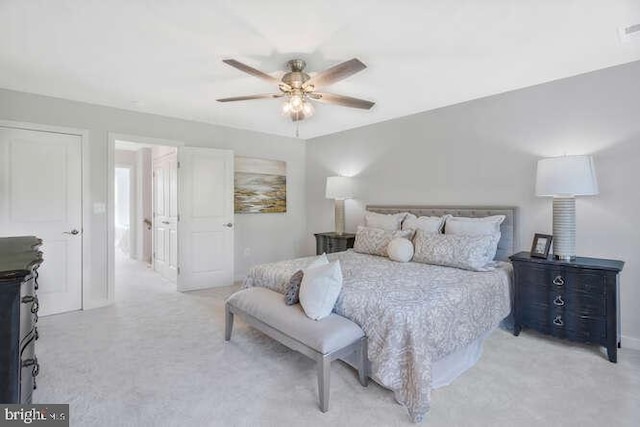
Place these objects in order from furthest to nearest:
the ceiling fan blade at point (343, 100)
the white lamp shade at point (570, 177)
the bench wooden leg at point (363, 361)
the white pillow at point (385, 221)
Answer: the white pillow at point (385, 221) < the ceiling fan blade at point (343, 100) < the white lamp shade at point (570, 177) < the bench wooden leg at point (363, 361)

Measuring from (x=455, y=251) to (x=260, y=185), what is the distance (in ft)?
11.2

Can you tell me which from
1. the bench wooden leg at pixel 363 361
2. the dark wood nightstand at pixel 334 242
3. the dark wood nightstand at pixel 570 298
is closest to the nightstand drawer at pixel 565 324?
the dark wood nightstand at pixel 570 298

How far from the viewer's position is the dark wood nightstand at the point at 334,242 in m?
4.72

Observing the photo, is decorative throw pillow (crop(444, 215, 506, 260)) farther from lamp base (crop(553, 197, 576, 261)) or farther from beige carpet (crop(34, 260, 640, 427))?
beige carpet (crop(34, 260, 640, 427))

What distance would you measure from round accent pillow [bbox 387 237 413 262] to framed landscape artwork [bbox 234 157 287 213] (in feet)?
8.77

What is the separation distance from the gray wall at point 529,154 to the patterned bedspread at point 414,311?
0.88 meters

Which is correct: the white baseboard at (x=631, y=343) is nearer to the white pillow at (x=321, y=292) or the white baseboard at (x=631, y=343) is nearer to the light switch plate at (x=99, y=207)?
the white pillow at (x=321, y=292)

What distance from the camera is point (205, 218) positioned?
15.6ft

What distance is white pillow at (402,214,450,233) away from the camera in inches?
144

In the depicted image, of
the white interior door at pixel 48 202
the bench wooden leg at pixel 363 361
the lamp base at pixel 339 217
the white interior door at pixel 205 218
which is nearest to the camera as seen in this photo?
the bench wooden leg at pixel 363 361

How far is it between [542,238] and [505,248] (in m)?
0.44

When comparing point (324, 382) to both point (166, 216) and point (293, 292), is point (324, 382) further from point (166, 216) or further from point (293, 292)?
point (166, 216)

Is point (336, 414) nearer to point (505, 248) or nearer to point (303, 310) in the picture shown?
point (303, 310)

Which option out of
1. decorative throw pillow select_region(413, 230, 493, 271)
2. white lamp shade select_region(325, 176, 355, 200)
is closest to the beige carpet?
decorative throw pillow select_region(413, 230, 493, 271)
